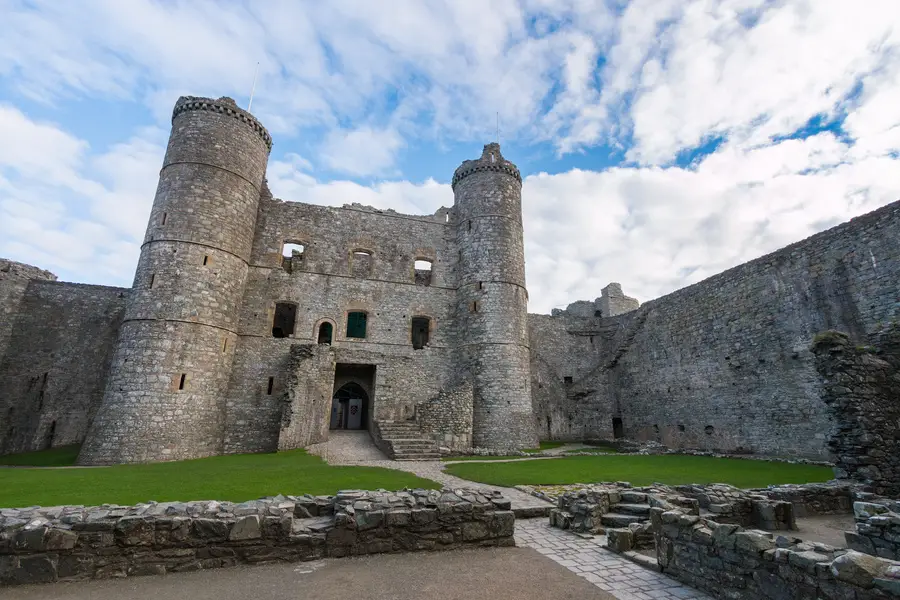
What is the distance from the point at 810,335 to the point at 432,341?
14.8 m

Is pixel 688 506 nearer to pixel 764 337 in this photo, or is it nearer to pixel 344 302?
pixel 764 337

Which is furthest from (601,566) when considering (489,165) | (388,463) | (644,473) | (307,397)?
(489,165)

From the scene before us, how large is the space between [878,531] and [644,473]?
616 centimetres

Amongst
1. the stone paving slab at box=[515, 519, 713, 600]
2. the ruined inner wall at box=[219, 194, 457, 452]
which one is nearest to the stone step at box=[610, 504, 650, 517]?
the stone paving slab at box=[515, 519, 713, 600]

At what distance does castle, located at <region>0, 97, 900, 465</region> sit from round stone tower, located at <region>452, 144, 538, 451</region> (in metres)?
0.09

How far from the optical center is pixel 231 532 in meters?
4.61

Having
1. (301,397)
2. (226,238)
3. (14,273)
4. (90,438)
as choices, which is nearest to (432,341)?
(301,397)

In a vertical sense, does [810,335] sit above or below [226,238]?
below

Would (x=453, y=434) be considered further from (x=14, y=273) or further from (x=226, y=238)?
(x=14, y=273)

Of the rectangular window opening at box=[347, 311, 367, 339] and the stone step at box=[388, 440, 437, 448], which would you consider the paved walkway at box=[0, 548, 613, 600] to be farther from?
the rectangular window opening at box=[347, 311, 367, 339]

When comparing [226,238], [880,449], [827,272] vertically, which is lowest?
[880,449]

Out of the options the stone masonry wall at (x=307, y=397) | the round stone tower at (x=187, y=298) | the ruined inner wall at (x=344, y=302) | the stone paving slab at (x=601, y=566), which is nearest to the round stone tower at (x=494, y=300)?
the ruined inner wall at (x=344, y=302)

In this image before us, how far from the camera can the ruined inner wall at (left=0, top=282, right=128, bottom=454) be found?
17.1m

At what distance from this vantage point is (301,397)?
16.4m
